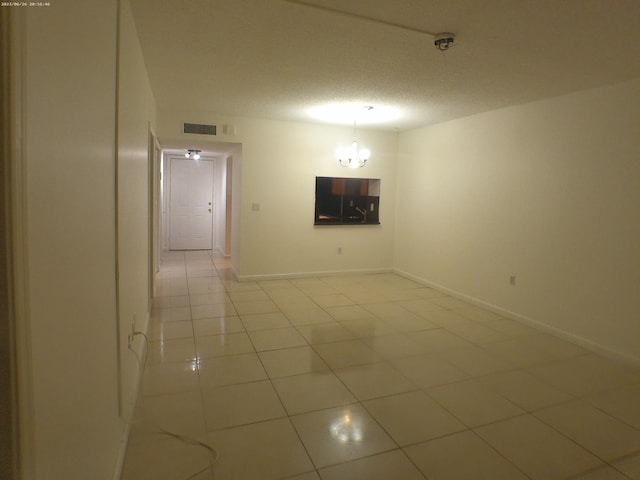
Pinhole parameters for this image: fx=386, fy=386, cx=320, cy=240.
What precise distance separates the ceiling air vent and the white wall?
0.10 meters

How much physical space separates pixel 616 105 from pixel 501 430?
10.2ft

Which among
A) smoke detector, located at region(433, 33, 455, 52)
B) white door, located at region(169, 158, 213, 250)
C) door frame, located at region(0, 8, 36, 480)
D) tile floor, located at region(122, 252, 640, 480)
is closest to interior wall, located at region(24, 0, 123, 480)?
door frame, located at region(0, 8, 36, 480)

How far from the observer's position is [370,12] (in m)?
2.41

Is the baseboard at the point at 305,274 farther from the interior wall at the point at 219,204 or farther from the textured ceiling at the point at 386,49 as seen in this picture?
the textured ceiling at the point at 386,49

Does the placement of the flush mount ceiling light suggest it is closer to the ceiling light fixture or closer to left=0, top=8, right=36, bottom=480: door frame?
the ceiling light fixture

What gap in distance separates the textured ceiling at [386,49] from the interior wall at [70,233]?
1182mm

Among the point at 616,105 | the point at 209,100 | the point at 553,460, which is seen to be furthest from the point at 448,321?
the point at 209,100

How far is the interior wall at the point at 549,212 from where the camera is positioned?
3.51m

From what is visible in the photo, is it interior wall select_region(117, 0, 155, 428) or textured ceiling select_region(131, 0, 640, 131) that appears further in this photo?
textured ceiling select_region(131, 0, 640, 131)

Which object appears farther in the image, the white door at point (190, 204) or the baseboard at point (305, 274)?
the white door at point (190, 204)

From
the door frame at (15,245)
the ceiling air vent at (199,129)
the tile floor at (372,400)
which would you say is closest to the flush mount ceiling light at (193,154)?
the ceiling air vent at (199,129)

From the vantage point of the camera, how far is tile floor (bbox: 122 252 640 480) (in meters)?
2.07

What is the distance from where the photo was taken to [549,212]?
4160 mm

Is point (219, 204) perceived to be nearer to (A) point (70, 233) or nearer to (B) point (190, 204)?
(B) point (190, 204)
